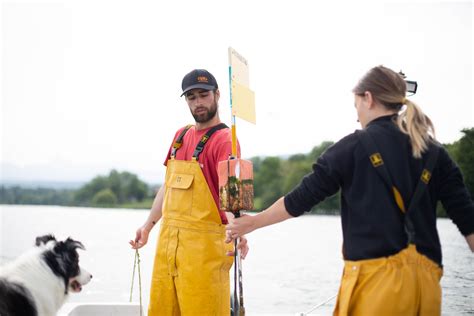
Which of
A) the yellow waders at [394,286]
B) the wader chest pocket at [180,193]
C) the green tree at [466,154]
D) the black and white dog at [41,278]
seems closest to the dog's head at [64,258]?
the black and white dog at [41,278]

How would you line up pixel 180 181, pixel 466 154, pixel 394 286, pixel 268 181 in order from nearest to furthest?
pixel 394 286, pixel 180 181, pixel 466 154, pixel 268 181

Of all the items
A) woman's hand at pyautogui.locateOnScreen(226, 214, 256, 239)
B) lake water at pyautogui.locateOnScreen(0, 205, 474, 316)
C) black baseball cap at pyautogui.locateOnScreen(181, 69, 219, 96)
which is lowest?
lake water at pyautogui.locateOnScreen(0, 205, 474, 316)

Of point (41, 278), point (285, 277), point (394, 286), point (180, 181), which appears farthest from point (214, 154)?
point (285, 277)

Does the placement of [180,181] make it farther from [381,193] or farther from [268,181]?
[268,181]

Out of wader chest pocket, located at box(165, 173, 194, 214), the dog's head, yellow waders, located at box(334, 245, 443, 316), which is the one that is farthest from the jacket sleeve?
the dog's head

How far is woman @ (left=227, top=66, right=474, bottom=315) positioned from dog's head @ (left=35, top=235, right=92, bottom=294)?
1552 mm

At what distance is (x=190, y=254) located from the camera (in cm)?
271

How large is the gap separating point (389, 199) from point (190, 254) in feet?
4.56

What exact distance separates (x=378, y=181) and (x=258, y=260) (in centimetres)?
1784

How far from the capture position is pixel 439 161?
1789mm

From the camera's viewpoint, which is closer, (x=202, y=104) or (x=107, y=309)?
(x=202, y=104)

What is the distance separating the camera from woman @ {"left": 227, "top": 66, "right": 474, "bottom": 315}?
5.39 ft

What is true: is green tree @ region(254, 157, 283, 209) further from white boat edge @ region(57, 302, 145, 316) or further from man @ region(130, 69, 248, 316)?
man @ region(130, 69, 248, 316)

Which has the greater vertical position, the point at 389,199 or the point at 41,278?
the point at 389,199
